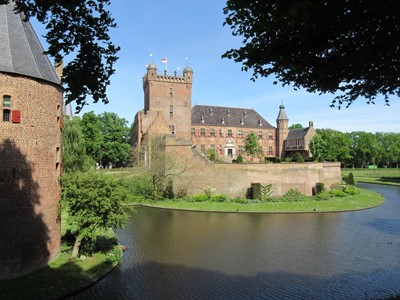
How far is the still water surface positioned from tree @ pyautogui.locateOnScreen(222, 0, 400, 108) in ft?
25.5

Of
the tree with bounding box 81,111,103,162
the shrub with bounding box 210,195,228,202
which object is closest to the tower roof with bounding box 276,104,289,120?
the shrub with bounding box 210,195,228,202

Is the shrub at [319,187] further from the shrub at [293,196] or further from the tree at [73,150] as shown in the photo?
the tree at [73,150]

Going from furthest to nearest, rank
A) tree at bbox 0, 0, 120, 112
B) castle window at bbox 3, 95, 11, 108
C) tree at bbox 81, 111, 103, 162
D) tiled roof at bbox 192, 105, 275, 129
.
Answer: tiled roof at bbox 192, 105, 275, 129
tree at bbox 81, 111, 103, 162
castle window at bbox 3, 95, 11, 108
tree at bbox 0, 0, 120, 112

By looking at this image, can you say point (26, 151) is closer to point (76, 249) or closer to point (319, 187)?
point (76, 249)

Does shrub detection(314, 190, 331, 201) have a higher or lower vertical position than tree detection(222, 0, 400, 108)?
lower

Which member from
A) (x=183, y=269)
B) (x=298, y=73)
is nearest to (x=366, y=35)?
(x=298, y=73)

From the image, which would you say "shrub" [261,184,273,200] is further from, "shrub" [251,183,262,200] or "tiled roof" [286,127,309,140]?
"tiled roof" [286,127,309,140]

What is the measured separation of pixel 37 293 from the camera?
36.2 feet

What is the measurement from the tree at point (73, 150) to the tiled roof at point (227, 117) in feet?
72.4

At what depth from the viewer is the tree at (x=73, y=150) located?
28.1 metres

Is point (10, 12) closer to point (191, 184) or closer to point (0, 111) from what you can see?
point (0, 111)

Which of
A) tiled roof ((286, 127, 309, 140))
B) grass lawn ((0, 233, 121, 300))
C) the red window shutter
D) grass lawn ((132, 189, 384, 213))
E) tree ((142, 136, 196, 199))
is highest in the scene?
tiled roof ((286, 127, 309, 140))

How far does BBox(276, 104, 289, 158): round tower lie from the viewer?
53.4 meters

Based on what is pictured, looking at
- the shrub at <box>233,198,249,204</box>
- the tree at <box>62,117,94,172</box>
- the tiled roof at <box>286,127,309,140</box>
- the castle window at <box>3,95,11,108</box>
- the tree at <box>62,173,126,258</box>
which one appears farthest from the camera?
the tiled roof at <box>286,127,309,140</box>
